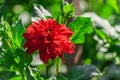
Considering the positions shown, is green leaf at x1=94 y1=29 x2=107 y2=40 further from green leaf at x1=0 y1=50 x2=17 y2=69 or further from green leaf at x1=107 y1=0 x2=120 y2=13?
green leaf at x1=0 y1=50 x2=17 y2=69

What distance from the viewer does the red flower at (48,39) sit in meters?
1.26

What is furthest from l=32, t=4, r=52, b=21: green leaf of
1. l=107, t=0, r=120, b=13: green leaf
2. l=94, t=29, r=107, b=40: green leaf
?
l=107, t=0, r=120, b=13: green leaf

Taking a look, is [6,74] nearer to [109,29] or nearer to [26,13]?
[109,29]

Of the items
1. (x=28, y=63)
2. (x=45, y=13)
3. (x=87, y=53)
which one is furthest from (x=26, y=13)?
(x=28, y=63)

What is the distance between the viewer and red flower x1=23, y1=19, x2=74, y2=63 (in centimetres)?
126

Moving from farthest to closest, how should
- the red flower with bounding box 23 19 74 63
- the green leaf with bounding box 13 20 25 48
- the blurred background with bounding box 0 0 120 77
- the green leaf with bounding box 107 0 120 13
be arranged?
the green leaf with bounding box 107 0 120 13 < the blurred background with bounding box 0 0 120 77 < the green leaf with bounding box 13 20 25 48 < the red flower with bounding box 23 19 74 63

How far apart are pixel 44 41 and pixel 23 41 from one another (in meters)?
0.15

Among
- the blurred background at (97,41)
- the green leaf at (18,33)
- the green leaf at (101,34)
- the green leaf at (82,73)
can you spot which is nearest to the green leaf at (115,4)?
the blurred background at (97,41)

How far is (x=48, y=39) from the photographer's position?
51.0 inches

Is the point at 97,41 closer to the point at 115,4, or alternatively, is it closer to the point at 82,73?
the point at 115,4

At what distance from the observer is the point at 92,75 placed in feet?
4.72

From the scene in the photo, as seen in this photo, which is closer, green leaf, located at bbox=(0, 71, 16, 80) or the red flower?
the red flower

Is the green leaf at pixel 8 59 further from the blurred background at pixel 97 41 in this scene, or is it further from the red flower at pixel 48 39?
the blurred background at pixel 97 41

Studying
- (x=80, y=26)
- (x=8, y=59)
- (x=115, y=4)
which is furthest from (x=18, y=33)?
(x=115, y=4)
